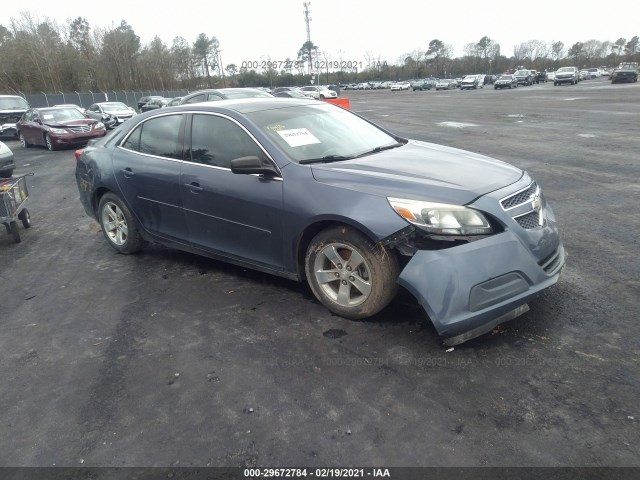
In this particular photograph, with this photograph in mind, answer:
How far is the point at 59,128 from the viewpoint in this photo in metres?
17.5

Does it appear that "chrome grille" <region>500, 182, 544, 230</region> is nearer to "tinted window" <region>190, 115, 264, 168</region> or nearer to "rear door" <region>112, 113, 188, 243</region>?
"tinted window" <region>190, 115, 264, 168</region>

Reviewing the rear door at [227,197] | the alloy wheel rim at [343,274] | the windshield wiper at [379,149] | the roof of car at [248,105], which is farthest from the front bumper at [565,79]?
the alloy wheel rim at [343,274]

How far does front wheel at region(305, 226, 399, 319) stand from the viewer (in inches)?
142

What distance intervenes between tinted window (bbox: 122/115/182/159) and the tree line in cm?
4683

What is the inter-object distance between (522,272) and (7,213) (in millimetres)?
5974

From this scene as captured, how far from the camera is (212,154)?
4602mm

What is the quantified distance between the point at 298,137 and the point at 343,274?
4.41 feet

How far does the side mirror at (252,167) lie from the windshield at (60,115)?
648 inches

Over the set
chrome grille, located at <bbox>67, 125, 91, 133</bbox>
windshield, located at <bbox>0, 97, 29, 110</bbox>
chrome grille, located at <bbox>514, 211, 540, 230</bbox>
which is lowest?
chrome grille, located at <bbox>67, 125, 91, 133</bbox>

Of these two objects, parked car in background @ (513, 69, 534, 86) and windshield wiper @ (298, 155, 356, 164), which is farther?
parked car in background @ (513, 69, 534, 86)

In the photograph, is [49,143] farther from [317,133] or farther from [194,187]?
[317,133]

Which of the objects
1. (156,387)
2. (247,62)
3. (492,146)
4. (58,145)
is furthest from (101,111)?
(247,62)

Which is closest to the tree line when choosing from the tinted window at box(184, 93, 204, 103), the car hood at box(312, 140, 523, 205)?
the tinted window at box(184, 93, 204, 103)

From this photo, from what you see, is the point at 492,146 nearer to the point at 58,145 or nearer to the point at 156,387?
the point at 156,387
